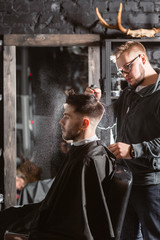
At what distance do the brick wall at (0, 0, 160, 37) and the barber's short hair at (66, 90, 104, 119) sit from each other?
175cm

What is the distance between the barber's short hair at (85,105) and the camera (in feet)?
5.64

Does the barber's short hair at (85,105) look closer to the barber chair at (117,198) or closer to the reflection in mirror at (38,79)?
the barber chair at (117,198)

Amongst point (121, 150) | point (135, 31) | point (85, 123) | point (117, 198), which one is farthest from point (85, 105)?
point (135, 31)

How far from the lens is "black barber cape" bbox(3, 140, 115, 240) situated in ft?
5.02

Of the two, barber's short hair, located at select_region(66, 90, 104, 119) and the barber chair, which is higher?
barber's short hair, located at select_region(66, 90, 104, 119)

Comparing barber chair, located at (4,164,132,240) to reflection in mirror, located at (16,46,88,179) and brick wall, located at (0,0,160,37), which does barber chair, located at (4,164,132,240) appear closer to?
brick wall, located at (0,0,160,37)

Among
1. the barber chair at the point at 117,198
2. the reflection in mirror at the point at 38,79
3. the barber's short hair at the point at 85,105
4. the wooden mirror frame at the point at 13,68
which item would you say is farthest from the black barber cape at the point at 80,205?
the reflection in mirror at the point at 38,79

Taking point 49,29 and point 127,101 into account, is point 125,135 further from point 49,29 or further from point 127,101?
point 49,29

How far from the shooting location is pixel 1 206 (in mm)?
3291

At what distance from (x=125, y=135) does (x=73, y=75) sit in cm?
371

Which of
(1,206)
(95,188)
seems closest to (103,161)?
(95,188)

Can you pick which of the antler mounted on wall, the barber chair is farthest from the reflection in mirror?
the barber chair

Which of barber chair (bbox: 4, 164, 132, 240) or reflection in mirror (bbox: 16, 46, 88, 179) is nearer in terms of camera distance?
barber chair (bbox: 4, 164, 132, 240)

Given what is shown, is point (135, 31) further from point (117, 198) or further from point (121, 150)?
point (117, 198)
